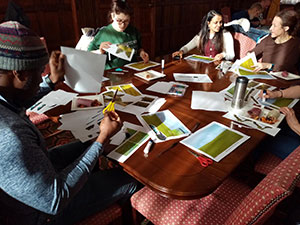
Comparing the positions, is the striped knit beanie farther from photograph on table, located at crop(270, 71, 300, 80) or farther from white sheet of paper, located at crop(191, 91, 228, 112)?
photograph on table, located at crop(270, 71, 300, 80)

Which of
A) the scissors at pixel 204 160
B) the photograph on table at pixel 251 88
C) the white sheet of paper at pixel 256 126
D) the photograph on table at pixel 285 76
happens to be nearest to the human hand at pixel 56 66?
the scissors at pixel 204 160

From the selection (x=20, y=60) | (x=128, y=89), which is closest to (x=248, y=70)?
(x=128, y=89)

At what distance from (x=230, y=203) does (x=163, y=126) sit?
484 mm

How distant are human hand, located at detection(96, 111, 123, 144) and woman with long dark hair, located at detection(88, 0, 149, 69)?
115 centimetres

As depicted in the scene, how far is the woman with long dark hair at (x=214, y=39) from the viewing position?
2.46 metres

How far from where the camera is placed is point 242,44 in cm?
264

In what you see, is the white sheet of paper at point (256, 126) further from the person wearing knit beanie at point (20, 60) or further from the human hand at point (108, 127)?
the person wearing knit beanie at point (20, 60)

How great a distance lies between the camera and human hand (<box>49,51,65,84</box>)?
1120mm

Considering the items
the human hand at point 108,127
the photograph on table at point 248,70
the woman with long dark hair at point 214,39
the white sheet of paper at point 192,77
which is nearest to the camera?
the human hand at point 108,127

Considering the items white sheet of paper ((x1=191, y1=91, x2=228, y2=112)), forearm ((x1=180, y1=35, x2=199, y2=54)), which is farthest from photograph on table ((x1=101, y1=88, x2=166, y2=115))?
forearm ((x1=180, y1=35, x2=199, y2=54))

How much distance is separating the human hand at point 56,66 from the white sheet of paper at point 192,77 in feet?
2.96

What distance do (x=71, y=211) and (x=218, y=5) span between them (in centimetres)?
645

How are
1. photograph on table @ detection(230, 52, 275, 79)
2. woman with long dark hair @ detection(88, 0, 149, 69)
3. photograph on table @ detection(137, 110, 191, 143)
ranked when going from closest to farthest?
1. photograph on table @ detection(137, 110, 191, 143)
2. photograph on table @ detection(230, 52, 275, 79)
3. woman with long dark hair @ detection(88, 0, 149, 69)

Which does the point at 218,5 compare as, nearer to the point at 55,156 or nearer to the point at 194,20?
the point at 194,20
